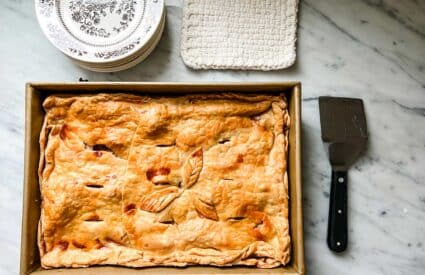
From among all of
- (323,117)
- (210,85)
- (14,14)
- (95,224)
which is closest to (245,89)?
(210,85)

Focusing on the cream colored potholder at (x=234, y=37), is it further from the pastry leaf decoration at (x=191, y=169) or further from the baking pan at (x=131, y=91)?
the pastry leaf decoration at (x=191, y=169)

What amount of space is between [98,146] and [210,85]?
344 millimetres

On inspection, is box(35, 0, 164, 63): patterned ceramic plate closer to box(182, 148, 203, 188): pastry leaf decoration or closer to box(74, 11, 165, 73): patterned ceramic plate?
box(74, 11, 165, 73): patterned ceramic plate

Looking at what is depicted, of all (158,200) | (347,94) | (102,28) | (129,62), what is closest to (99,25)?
(102,28)

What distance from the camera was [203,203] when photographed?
1.39 metres

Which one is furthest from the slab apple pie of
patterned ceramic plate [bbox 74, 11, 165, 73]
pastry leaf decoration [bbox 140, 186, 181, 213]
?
patterned ceramic plate [bbox 74, 11, 165, 73]

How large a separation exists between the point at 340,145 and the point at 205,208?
424mm

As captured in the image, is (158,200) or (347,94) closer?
(158,200)

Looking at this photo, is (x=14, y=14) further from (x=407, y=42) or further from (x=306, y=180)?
(x=407, y=42)

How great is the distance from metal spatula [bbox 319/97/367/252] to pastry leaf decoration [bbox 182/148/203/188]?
365 mm

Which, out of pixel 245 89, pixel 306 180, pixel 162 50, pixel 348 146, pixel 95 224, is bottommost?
pixel 95 224

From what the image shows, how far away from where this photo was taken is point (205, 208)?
1389mm

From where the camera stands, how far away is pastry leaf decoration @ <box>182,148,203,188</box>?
1396mm

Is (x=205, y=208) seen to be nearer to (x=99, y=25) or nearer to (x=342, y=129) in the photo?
(x=342, y=129)
